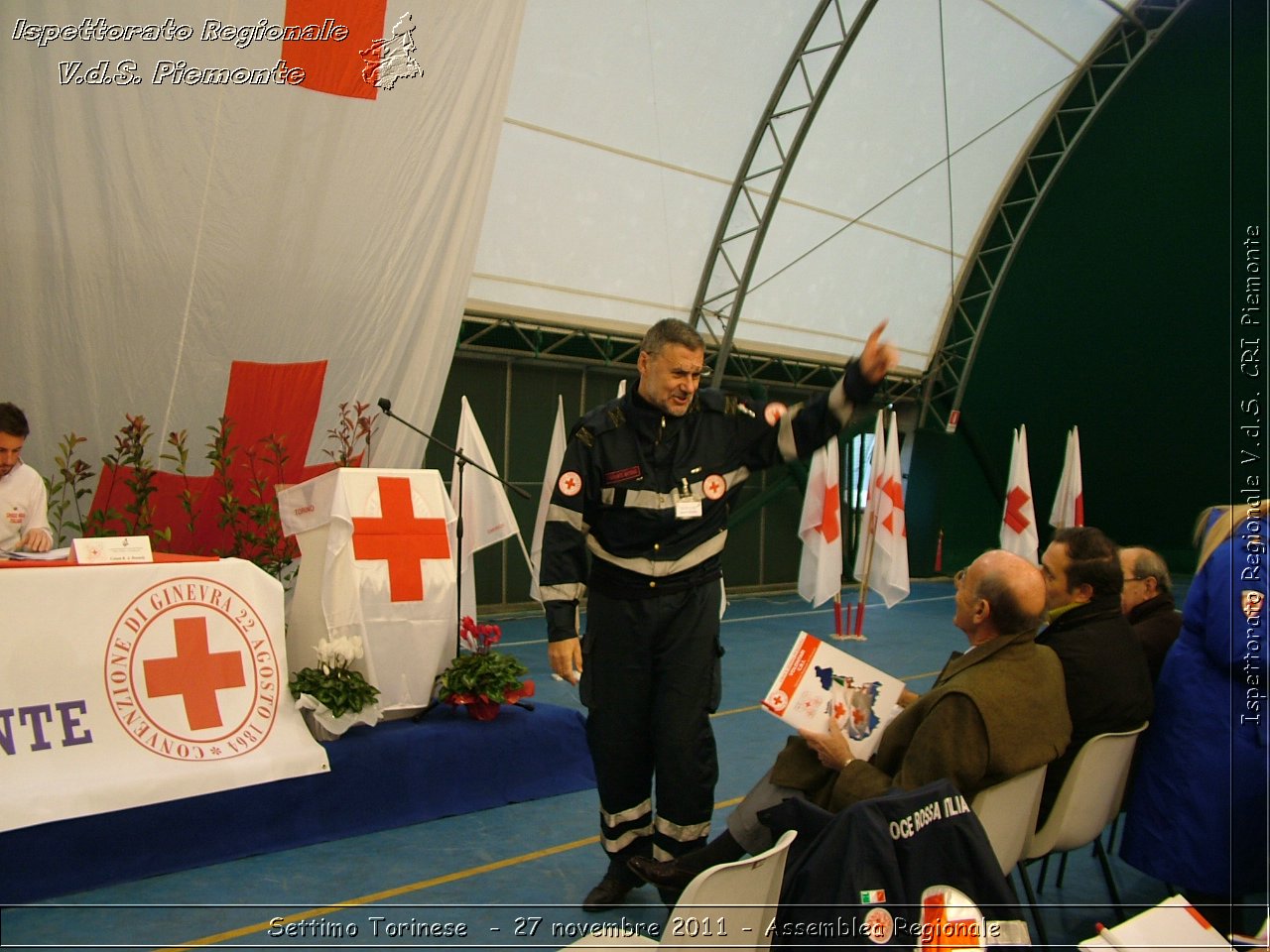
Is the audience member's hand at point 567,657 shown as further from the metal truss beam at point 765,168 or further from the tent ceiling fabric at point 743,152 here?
the metal truss beam at point 765,168

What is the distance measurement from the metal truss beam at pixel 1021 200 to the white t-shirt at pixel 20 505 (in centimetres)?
1191

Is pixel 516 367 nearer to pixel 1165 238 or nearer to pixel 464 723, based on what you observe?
pixel 464 723

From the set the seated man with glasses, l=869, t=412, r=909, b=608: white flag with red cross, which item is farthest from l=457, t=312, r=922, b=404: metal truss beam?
the seated man with glasses

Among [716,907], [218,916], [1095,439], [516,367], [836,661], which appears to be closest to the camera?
[716,907]

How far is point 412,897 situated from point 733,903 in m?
1.75

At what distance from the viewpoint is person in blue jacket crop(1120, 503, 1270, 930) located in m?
2.39

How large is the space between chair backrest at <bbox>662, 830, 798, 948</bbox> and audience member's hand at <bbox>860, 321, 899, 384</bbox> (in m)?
1.25

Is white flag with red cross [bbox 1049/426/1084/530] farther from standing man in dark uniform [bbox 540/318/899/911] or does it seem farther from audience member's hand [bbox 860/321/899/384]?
audience member's hand [bbox 860/321/899/384]

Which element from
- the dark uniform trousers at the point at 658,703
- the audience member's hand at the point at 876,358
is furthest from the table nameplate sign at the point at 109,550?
the audience member's hand at the point at 876,358

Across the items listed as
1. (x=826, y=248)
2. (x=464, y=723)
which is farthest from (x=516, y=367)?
(x=464, y=723)

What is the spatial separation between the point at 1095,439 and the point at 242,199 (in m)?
13.5

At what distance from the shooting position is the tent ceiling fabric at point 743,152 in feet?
28.4

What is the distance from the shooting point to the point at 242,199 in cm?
471

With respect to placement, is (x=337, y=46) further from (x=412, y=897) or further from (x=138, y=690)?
(x=412, y=897)
